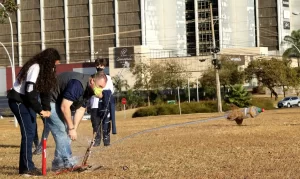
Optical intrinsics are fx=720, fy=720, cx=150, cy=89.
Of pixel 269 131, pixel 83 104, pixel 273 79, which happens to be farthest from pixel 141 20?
pixel 83 104

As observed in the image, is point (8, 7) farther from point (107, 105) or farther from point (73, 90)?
point (73, 90)

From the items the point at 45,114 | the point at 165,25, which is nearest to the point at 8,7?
the point at 45,114

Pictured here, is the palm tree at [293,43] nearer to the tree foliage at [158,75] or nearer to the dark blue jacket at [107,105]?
the tree foliage at [158,75]

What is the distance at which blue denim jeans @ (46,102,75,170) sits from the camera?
1067cm

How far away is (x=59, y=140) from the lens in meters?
10.8

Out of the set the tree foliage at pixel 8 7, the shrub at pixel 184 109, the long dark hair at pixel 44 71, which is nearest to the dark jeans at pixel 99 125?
the long dark hair at pixel 44 71

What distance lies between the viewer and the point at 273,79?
88.6 metres

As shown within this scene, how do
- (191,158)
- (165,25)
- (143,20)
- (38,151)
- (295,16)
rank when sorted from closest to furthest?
(191,158) → (38,151) → (143,20) → (165,25) → (295,16)

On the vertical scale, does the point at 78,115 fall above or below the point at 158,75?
above

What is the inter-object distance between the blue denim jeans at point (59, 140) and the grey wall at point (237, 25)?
337 ft

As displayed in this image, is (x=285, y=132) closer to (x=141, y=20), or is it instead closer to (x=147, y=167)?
(x=147, y=167)

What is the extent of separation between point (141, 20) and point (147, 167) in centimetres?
9948

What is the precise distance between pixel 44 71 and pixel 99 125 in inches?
89.6

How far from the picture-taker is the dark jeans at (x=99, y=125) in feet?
38.1
